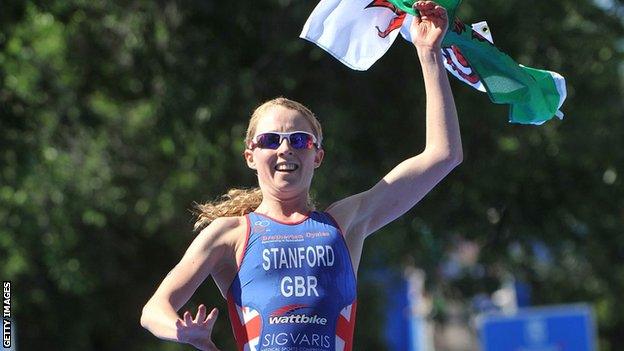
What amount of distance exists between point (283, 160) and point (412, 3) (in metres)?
0.78

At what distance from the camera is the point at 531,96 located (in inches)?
205

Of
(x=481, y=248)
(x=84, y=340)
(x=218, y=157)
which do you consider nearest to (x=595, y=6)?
(x=481, y=248)

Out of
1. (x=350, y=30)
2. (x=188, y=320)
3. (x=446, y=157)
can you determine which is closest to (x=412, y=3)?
(x=350, y=30)

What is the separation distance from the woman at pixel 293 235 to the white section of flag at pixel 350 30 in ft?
1.44

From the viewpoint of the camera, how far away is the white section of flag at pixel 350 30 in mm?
4992

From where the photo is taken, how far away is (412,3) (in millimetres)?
4715

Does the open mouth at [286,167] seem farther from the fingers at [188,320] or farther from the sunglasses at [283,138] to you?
the fingers at [188,320]

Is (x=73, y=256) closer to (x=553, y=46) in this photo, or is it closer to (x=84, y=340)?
(x=84, y=340)

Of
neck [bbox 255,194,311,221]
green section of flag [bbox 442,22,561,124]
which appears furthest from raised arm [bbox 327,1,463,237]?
green section of flag [bbox 442,22,561,124]

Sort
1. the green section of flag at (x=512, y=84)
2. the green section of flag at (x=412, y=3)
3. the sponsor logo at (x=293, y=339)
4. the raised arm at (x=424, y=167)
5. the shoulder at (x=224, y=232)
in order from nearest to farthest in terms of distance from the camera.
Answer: the sponsor logo at (x=293, y=339) < the shoulder at (x=224, y=232) < the raised arm at (x=424, y=167) < the green section of flag at (x=412, y=3) < the green section of flag at (x=512, y=84)

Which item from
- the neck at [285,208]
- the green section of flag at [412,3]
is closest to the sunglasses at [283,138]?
the neck at [285,208]

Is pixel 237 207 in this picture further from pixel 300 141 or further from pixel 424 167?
pixel 424 167

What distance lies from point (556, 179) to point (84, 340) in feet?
17.8

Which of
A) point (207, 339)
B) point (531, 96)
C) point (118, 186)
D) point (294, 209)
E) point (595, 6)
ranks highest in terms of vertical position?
point (595, 6)
